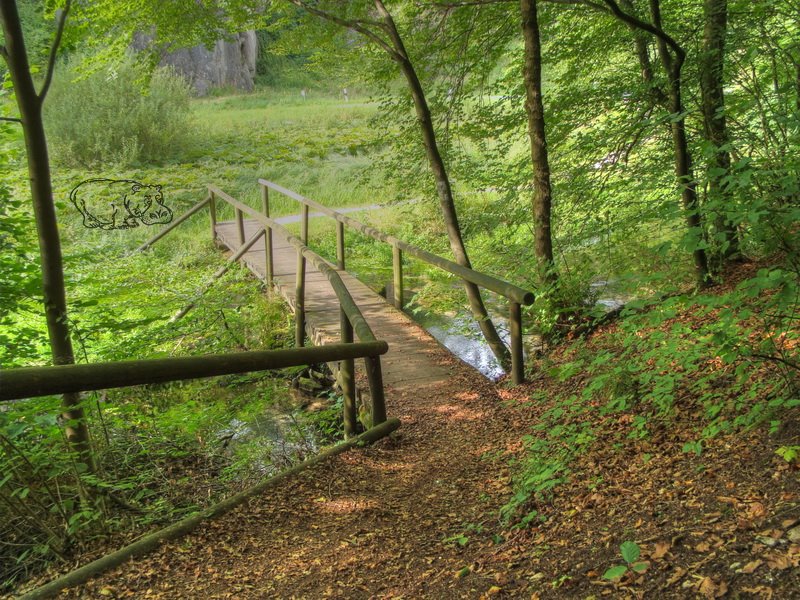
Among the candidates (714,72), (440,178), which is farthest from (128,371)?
(714,72)

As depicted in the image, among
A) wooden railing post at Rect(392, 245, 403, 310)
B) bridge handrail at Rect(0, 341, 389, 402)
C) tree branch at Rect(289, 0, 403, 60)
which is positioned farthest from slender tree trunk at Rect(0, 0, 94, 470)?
wooden railing post at Rect(392, 245, 403, 310)

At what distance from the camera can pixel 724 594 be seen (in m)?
1.70

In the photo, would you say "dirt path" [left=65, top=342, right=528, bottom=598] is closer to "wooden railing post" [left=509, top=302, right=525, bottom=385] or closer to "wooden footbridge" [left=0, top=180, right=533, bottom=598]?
"wooden footbridge" [left=0, top=180, right=533, bottom=598]

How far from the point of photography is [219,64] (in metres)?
28.2

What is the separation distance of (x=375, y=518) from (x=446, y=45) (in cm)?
514

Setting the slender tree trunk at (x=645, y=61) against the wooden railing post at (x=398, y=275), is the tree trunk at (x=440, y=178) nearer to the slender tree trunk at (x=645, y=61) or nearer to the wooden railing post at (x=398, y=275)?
the wooden railing post at (x=398, y=275)

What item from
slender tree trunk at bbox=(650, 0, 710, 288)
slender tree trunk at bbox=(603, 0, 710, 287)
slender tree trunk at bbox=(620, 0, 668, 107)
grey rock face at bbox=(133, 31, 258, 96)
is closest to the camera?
slender tree trunk at bbox=(603, 0, 710, 287)

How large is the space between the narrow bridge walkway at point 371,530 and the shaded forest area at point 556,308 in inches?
3.9

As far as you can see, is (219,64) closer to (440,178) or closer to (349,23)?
(349,23)

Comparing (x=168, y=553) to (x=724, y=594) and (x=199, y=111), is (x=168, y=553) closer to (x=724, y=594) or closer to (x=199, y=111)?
(x=724, y=594)

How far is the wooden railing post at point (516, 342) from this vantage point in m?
4.69

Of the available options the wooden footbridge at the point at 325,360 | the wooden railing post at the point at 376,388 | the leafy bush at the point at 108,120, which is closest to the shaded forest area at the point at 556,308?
the wooden footbridge at the point at 325,360

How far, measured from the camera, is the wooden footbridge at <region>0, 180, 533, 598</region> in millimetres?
2404

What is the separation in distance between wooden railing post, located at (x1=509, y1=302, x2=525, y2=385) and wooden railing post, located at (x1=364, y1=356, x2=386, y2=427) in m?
1.16
